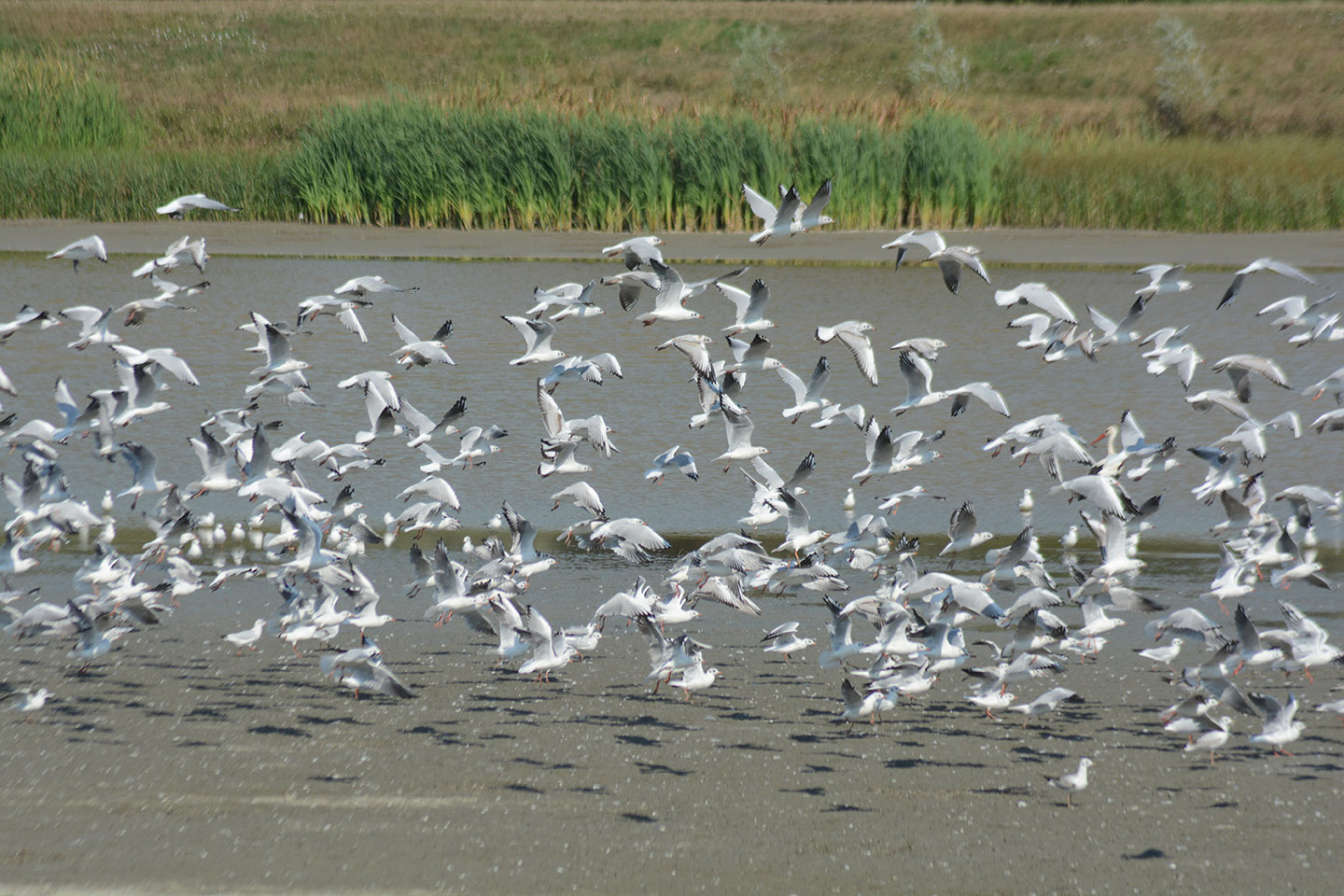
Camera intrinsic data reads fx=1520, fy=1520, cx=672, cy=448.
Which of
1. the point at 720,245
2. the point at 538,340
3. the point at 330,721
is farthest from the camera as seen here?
the point at 720,245

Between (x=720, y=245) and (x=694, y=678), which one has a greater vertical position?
(x=720, y=245)

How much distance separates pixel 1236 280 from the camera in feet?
34.2

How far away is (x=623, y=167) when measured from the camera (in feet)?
84.5

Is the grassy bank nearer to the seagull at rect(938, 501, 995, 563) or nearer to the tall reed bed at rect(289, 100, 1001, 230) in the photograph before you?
the tall reed bed at rect(289, 100, 1001, 230)

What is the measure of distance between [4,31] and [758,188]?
50661 mm

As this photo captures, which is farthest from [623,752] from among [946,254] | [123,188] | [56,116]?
[56,116]

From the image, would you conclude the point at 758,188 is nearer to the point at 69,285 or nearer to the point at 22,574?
the point at 69,285

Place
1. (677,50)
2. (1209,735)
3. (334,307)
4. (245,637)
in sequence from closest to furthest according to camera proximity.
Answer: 1. (1209,735)
2. (245,637)
3. (334,307)
4. (677,50)

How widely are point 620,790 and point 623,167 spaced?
20.4 metres

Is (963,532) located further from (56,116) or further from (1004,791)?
(56,116)

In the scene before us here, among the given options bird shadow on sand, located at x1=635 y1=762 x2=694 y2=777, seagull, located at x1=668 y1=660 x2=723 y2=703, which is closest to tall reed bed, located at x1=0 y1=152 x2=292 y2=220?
seagull, located at x1=668 y1=660 x2=723 y2=703

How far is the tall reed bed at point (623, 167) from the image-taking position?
83.8 ft

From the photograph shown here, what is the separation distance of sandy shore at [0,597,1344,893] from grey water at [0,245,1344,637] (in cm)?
198

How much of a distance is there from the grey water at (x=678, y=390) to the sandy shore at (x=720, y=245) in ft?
3.01
